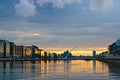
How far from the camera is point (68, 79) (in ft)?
212

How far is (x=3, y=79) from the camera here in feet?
210

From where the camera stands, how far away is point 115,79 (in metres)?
66.6

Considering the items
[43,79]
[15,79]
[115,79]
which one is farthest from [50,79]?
[115,79]

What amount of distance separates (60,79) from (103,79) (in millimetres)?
7548

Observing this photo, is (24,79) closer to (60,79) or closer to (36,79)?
(36,79)

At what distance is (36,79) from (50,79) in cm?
244

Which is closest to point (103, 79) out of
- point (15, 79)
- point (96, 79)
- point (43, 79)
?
point (96, 79)

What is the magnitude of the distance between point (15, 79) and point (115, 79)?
17404 mm

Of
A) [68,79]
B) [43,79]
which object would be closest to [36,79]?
[43,79]

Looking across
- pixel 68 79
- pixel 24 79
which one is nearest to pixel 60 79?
pixel 68 79

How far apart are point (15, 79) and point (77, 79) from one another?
1057 cm

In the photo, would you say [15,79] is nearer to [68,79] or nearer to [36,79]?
[36,79]

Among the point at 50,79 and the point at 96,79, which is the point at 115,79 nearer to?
the point at 96,79

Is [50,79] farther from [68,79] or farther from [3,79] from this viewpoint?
[3,79]
